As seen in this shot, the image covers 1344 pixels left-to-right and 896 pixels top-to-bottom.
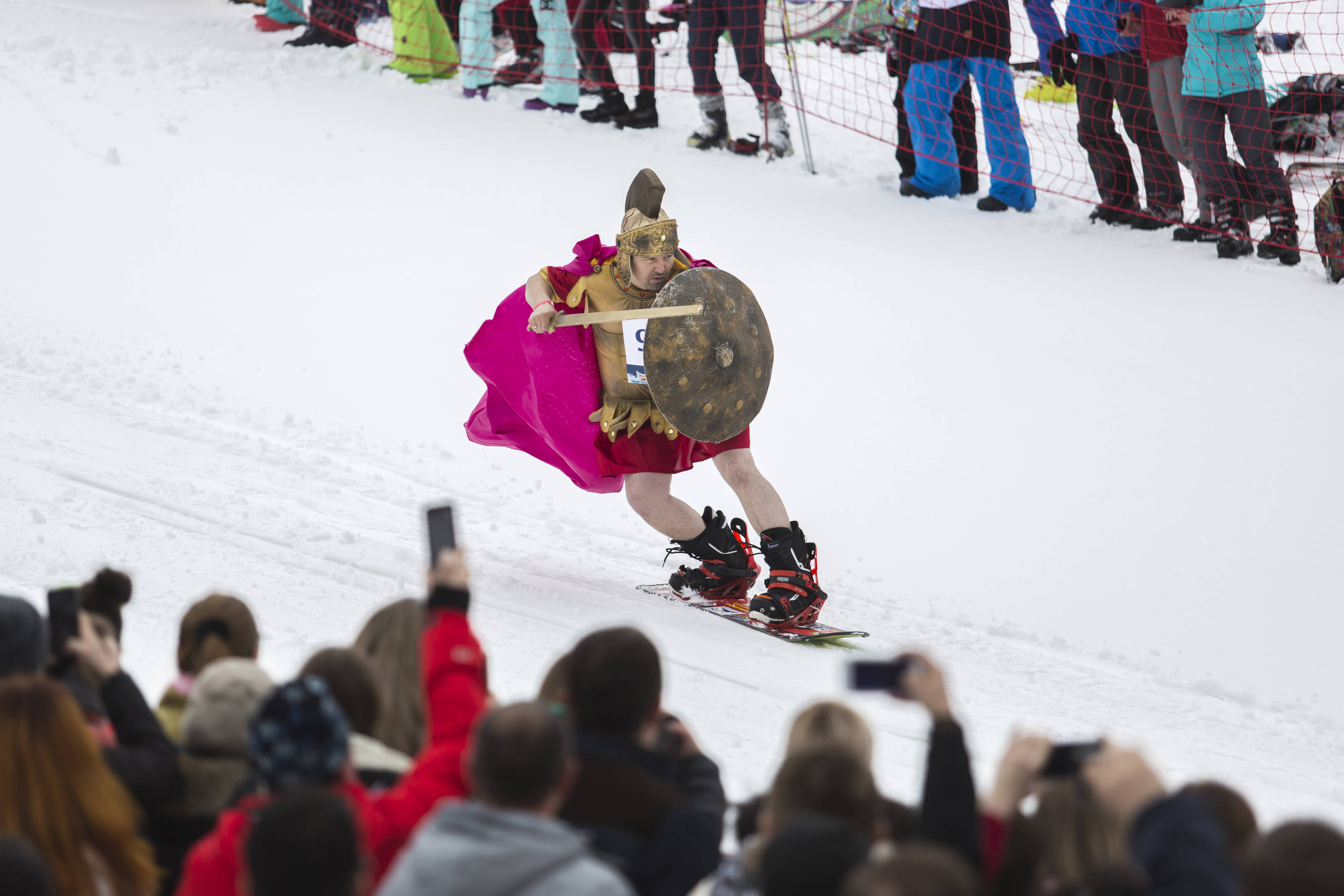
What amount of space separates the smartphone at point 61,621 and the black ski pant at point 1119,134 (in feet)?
22.4

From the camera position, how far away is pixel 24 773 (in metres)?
1.96

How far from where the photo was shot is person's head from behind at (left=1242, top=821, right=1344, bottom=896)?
164cm

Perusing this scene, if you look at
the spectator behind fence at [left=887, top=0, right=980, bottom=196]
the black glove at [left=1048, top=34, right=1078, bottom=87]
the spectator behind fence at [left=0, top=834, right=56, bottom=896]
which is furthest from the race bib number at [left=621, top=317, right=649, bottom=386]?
the black glove at [left=1048, top=34, right=1078, bottom=87]

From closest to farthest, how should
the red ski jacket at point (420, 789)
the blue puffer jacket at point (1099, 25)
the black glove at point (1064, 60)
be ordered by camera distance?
1. the red ski jacket at point (420, 789)
2. the blue puffer jacket at point (1099, 25)
3. the black glove at point (1064, 60)

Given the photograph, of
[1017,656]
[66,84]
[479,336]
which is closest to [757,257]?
[479,336]

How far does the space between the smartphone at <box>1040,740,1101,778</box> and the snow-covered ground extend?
1.60 m

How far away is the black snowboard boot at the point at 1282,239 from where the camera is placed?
7.70m

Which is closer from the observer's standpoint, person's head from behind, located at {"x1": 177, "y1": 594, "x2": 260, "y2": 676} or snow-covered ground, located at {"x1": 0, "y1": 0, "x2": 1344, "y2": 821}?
person's head from behind, located at {"x1": 177, "y1": 594, "x2": 260, "y2": 676}

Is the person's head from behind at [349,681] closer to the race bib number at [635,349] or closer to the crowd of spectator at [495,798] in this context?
the crowd of spectator at [495,798]

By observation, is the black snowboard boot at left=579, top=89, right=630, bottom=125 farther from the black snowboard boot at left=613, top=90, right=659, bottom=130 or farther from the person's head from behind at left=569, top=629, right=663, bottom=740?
the person's head from behind at left=569, top=629, right=663, bottom=740

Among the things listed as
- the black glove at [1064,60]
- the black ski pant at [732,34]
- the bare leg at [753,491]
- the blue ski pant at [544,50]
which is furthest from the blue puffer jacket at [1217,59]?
the blue ski pant at [544,50]

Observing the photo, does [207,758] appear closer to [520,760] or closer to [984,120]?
[520,760]

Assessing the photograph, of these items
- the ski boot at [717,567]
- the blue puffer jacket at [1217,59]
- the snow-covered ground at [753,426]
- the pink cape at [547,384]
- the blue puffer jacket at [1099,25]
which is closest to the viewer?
the snow-covered ground at [753,426]

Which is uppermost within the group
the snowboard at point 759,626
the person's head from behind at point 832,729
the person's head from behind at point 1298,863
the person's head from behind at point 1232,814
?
the person's head from behind at point 1298,863
